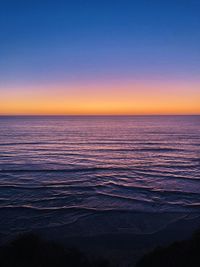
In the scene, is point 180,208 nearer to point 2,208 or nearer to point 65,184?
point 65,184

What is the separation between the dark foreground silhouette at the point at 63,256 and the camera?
6.48 meters

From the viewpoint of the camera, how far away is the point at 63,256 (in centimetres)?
695

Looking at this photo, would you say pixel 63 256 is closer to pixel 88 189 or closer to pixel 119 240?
pixel 119 240

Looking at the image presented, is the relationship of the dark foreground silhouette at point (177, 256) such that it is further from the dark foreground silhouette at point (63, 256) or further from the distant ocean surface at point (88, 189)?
the distant ocean surface at point (88, 189)

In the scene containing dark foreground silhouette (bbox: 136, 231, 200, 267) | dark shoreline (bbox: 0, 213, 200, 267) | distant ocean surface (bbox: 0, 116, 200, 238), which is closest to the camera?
dark foreground silhouette (bbox: 136, 231, 200, 267)

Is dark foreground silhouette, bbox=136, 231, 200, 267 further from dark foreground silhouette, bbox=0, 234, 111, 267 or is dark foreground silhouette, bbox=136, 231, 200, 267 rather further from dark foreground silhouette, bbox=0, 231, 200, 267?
dark foreground silhouette, bbox=0, 234, 111, 267

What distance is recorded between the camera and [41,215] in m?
12.1

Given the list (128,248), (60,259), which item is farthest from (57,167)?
(60,259)

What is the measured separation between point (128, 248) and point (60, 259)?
3206mm

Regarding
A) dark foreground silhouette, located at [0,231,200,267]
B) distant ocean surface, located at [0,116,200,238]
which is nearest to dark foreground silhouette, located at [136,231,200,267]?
dark foreground silhouette, located at [0,231,200,267]

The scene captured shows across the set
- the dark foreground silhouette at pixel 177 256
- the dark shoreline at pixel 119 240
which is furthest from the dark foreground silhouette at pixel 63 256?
the dark shoreline at pixel 119 240

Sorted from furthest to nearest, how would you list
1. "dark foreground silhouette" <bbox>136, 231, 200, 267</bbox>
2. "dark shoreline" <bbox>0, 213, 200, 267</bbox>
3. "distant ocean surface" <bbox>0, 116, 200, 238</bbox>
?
"distant ocean surface" <bbox>0, 116, 200, 238</bbox>
"dark shoreline" <bbox>0, 213, 200, 267</bbox>
"dark foreground silhouette" <bbox>136, 231, 200, 267</bbox>

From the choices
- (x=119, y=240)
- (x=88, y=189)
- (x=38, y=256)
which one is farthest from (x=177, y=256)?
(x=88, y=189)

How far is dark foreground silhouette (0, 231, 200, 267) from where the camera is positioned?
6.48 m
